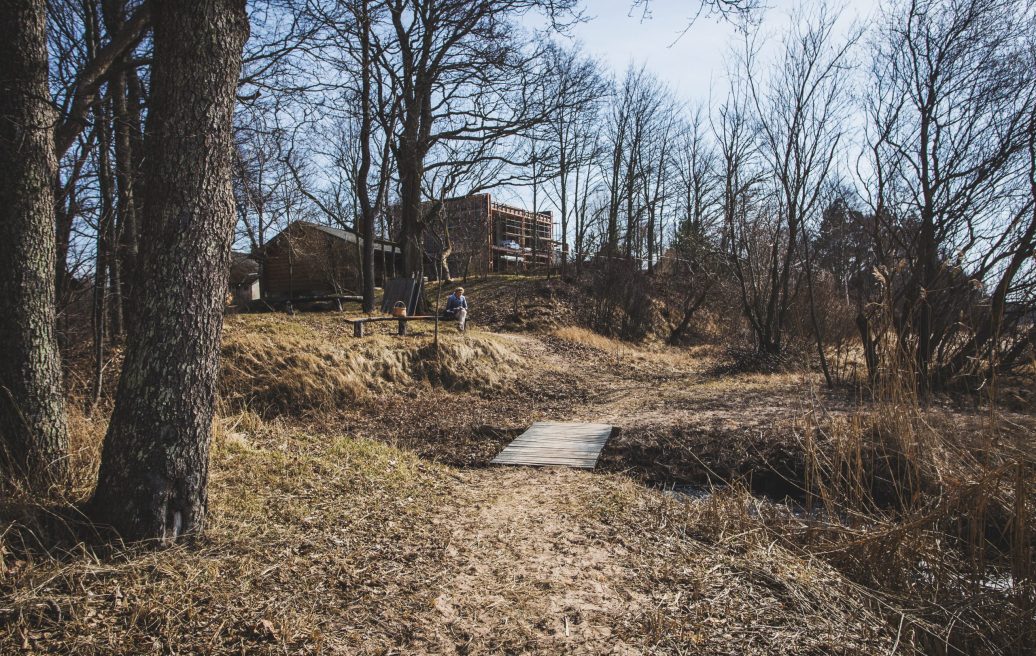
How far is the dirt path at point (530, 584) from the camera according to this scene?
234 centimetres

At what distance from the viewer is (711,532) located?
11.5ft

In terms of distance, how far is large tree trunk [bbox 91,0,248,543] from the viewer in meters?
2.69

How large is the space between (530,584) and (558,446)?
316cm

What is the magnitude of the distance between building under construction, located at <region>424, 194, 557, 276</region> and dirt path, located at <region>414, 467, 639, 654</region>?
19550mm

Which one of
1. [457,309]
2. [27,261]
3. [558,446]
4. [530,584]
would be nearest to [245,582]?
[530,584]

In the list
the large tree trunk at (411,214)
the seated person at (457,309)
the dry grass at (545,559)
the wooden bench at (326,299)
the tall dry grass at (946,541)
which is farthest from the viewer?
the large tree trunk at (411,214)

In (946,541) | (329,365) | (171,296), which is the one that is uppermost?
(171,296)

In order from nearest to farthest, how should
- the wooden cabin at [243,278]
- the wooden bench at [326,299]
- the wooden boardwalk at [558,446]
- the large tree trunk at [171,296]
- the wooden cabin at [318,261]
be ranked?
the large tree trunk at [171,296], the wooden boardwalk at [558,446], the wooden bench at [326,299], the wooden cabin at [318,261], the wooden cabin at [243,278]

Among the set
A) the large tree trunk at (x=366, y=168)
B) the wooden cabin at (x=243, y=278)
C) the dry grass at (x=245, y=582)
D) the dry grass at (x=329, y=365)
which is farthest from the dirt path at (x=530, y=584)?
the wooden cabin at (x=243, y=278)

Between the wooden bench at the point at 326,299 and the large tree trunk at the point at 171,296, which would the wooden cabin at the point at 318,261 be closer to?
the wooden bench at the point at 326,299

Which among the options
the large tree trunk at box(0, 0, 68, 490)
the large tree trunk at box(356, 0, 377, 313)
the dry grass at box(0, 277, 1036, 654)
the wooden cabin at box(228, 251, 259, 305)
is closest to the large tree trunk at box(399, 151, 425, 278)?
the large tree trunk at box(356, 0, 377, 313)

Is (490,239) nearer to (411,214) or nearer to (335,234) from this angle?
(335,234)

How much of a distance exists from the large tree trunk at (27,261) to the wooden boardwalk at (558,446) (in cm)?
356

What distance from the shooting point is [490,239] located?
2683cm
